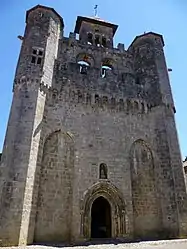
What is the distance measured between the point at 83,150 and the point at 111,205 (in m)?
3.47

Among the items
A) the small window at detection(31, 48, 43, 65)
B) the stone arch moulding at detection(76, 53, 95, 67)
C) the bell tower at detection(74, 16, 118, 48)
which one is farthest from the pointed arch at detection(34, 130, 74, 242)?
the bell tower at detection(74, 16, 118, 48)

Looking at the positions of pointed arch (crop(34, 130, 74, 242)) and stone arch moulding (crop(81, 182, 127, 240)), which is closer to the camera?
pointed arch (crop(34, 130, 74, 242))

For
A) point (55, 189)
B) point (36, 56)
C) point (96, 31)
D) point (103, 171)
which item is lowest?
point (55, 189)

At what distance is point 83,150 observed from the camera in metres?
12.9

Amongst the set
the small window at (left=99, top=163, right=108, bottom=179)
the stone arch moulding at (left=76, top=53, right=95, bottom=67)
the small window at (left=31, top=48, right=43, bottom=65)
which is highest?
the stone arch moulding at (left=76, top=53, right=95, bottom=67)

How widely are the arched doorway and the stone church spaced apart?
0.20 feet

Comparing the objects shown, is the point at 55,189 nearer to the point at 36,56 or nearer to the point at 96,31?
the point at 36,56

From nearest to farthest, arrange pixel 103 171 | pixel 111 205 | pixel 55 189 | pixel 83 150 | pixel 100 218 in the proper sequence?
pixel 55 189 < pixel 111 205 < pixel 103 171 < pixel 83 150 < pixel 100 218

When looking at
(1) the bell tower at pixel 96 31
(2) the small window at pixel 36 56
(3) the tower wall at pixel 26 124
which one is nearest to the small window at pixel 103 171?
(3) the tower wall at pixel 26 124

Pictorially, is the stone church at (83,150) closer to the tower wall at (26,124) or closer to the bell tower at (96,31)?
the tower wall at (26,124)

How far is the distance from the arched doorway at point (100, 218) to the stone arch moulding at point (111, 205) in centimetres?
101

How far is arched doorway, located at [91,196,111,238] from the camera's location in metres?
13.2

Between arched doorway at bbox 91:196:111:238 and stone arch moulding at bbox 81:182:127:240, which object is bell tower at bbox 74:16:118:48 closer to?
stone arch moulding at bbox 81:182:127:240

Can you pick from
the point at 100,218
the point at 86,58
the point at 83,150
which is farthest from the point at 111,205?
the point at 86,58
